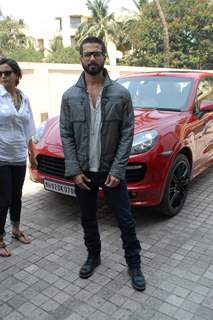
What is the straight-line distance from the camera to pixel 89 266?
3.23 m

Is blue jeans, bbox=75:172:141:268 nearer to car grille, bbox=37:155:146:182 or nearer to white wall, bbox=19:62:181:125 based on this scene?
car grille, bbox=37:155:146:182

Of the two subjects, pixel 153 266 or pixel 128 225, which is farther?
pixel 153 266

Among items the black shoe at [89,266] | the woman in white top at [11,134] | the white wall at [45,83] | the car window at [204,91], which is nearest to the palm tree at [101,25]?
the white wall at [45,83]

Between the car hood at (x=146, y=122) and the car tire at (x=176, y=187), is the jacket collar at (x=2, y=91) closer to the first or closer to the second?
the car hood at (x=146, y=122)

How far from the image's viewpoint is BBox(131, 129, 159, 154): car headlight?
384 cm

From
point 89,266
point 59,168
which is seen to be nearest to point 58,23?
point 59,168

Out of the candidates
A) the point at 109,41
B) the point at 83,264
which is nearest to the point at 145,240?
the point at 83,264

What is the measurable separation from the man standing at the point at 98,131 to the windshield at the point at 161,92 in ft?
6.95

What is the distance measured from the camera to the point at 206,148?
521cm

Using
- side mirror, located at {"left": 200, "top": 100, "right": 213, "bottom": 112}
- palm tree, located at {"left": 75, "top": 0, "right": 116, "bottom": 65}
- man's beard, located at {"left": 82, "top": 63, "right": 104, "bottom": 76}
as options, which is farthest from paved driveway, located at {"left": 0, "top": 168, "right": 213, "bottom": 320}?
palm tree, located at {"left": 75, "top": 0, "right": 116, "bottom": 65}

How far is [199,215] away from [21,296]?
7.79 ft

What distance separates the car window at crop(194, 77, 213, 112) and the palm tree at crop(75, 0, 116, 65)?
35388mm

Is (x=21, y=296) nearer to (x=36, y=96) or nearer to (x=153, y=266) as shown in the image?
(x=153, y=266)

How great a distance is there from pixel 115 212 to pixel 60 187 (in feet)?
4.09
